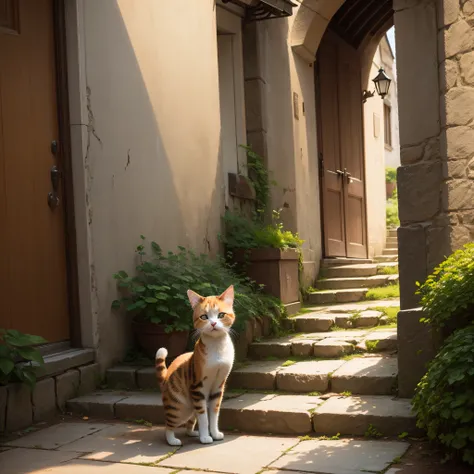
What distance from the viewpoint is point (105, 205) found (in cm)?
552

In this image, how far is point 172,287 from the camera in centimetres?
557

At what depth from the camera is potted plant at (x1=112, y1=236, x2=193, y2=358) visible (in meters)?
5.42

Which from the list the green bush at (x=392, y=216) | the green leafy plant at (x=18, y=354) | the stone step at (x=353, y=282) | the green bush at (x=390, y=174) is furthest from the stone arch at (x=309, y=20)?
the green bush at (x=390, y=174)

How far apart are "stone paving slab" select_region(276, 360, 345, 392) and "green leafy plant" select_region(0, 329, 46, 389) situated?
1.70m

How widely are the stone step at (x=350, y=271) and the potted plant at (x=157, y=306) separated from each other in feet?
11.3

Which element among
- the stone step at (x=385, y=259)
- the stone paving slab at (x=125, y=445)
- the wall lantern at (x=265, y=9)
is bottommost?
the stone paving slab at (x=125, y=445)

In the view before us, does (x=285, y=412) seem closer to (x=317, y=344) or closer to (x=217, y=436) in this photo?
(x=217, y=436)

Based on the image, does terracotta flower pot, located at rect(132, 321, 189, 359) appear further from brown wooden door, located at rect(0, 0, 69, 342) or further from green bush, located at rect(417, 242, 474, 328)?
green bush, located at rect(417, 242, 474, 328)

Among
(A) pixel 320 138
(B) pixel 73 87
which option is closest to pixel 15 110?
(B) pixel 73 87

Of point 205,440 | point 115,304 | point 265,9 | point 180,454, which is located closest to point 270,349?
point 115,304

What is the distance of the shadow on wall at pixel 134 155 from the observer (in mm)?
5465

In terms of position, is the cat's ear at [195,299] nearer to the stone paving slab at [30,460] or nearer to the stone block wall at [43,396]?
the stone paving slab at [30,460]

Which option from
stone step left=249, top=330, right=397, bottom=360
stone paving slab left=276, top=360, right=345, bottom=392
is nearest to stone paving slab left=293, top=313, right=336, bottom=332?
stone step left=249, top=330, right=397, bottom=360

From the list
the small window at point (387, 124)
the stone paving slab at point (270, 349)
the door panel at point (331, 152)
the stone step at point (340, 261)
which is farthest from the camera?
the small window at point (387, 124)
